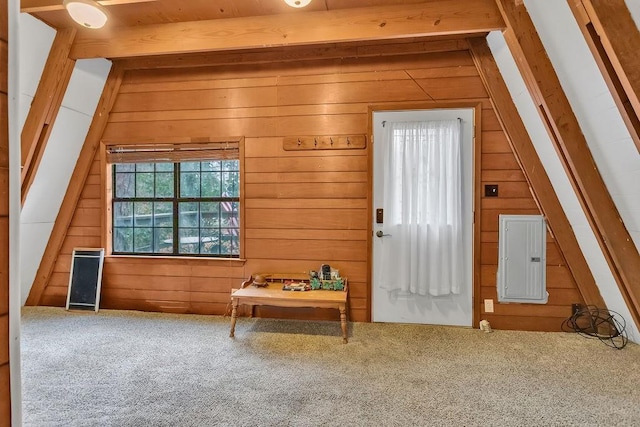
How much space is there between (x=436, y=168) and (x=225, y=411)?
2.26 m

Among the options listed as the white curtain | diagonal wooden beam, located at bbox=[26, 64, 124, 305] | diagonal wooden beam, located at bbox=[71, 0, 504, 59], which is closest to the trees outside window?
Result: diagonal wooden beam, located at bbox=[26, 64, 124, 305]

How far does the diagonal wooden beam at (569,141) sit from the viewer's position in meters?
2.00

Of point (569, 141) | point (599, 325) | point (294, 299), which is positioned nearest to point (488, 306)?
point (599, 325)

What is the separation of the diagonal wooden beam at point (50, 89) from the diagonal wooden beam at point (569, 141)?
3082 millimetres

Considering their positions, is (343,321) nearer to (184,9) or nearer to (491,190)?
(491,190)

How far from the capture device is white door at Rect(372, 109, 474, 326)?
2809 mm

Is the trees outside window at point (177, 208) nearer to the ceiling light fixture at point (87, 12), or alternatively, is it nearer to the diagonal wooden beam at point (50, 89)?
the diagonal wooden beam at point (50, 89)

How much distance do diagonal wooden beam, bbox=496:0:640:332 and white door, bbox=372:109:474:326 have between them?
2.28 feet

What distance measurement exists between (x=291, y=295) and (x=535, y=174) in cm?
212

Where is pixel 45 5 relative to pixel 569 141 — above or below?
above

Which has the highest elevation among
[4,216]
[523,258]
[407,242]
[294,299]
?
[4,216]

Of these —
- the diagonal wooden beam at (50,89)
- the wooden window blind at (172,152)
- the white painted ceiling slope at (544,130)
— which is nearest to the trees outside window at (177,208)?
the wooden window blind at (172,152)

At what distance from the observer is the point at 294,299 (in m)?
2.56

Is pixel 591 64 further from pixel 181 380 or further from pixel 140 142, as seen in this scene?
pixel 140 142
